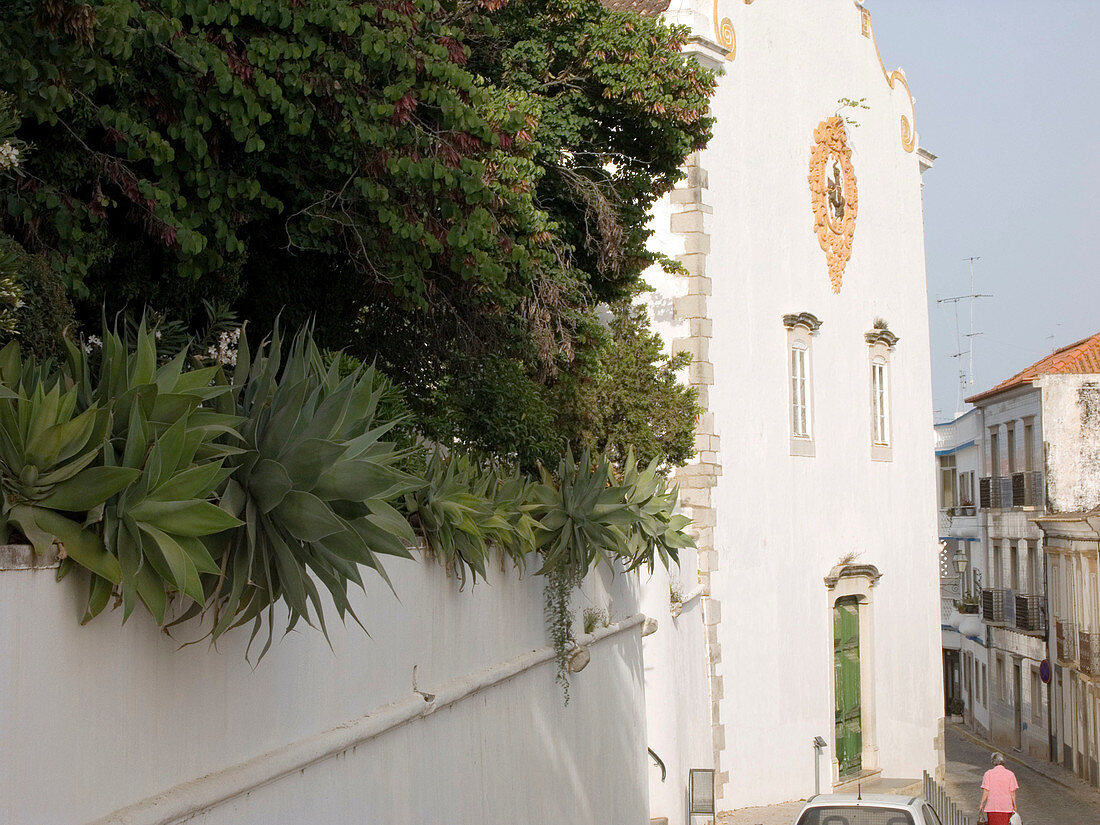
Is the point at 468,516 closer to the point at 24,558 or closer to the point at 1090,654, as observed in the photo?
the point at 24,558

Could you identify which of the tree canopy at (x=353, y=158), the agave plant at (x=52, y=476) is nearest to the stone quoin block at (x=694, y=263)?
the tree canopy at (x=353, y=158)

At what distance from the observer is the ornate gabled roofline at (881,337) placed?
879 inches

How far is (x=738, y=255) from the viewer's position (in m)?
18.5

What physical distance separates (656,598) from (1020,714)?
28.3 m

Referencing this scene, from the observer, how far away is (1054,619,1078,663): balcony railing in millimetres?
33531

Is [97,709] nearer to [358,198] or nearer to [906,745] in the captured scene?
[358,198]

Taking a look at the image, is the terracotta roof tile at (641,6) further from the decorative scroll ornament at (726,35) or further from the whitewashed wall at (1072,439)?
the whitewashed wall at (1072,439)

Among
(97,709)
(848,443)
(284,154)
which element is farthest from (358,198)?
(848,443)

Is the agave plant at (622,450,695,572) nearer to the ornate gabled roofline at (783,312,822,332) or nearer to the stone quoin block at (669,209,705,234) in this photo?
the stone quoin block at (669,209,705,234)

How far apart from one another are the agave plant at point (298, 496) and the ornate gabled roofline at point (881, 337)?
18035 millimetres

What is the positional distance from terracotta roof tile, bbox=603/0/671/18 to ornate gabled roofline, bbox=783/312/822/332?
4710 millimetres

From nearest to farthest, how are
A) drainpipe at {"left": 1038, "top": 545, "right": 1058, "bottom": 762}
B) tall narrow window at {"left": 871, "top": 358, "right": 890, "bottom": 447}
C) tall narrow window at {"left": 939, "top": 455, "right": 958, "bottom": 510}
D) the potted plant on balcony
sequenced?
tall narrow window at {"left": 871, "top": 358, "right": 890, "bottom": 447} < drainpipe at {"left": 1038, "top": 545, "right": 1058, "bottom": 762} < the potted plant on balcony < tall narrow window at {"left": 939, "top": 455, "right": 958, "bottom": 510}

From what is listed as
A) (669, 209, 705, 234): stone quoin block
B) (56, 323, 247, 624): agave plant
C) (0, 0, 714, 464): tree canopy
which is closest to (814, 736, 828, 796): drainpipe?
(669, 209, 705, 234): stone quoin block

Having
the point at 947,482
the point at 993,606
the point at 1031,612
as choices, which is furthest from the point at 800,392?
Result: the point at 947,482
